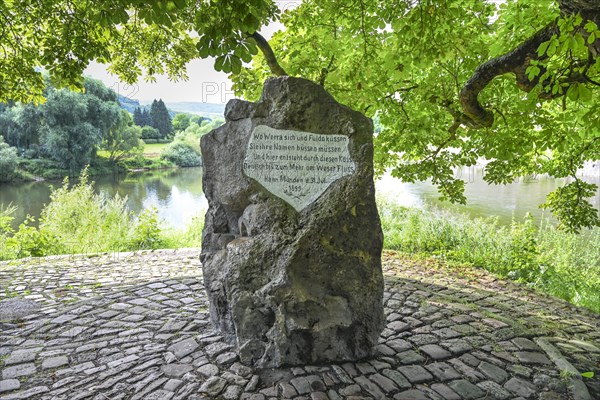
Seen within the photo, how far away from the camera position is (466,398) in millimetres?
2695

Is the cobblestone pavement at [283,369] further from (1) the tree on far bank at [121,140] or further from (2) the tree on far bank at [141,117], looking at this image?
(2) the tree on far bank at [141,117]

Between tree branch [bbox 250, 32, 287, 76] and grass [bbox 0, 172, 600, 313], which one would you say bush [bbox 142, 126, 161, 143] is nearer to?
grass [bbox 0, 172, 600, 313]

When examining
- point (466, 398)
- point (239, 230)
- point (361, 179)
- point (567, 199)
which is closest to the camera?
point (466, 398)

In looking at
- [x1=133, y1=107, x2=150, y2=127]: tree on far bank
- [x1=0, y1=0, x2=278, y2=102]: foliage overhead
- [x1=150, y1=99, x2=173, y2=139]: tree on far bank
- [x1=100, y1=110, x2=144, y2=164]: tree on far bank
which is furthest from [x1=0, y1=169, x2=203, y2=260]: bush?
[x1=150, y1=99, x2=173, y2=139]: tree on far bank

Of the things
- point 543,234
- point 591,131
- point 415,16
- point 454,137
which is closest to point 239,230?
point 415,16

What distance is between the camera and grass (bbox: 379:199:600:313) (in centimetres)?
617

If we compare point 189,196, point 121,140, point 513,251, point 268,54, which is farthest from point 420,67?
point 121,140

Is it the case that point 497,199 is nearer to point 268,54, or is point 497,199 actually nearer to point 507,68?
point 268,54

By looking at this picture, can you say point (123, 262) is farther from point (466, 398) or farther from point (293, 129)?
point (466, 398)

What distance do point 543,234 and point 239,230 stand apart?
7961 millimetres

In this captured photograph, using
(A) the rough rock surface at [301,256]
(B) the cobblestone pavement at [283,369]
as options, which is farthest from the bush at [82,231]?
(A) the rough rock surface at [301,256]

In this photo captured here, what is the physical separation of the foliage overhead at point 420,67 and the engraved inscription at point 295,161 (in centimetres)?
140

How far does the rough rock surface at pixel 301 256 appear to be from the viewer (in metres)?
3.08

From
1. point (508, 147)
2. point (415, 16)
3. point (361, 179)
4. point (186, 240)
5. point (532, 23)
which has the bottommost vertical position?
point (186, 240)
